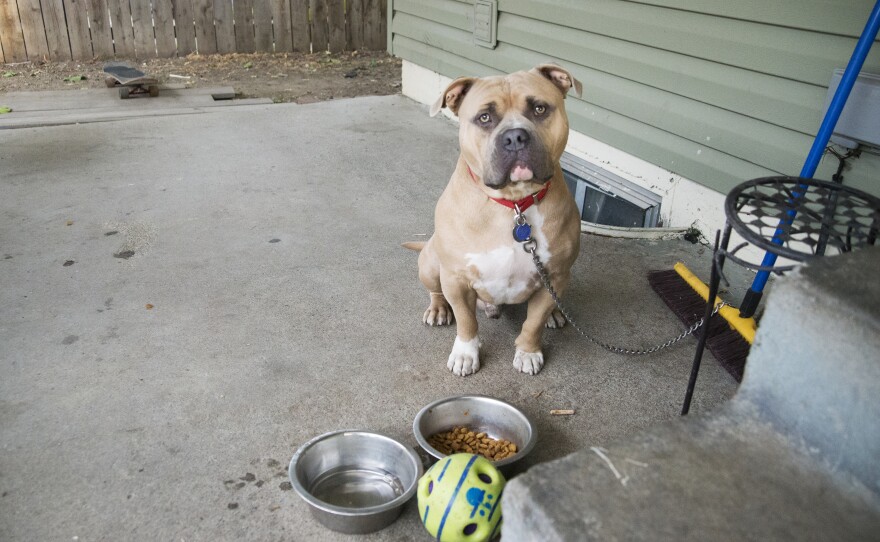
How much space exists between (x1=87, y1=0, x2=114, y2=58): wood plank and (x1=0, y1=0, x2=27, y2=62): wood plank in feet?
2.60

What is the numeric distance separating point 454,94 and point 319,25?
7907 millimetres

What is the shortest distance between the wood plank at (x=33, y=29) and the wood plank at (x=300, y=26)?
3.11 metres

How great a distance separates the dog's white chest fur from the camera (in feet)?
8.66

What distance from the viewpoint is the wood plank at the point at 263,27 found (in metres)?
9.47

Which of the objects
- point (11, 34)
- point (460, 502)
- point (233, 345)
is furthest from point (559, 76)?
point (11, 34)

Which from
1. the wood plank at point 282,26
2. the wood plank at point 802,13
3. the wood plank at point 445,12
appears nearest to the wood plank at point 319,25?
the wood plank at point 282,26

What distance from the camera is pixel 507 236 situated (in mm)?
2629

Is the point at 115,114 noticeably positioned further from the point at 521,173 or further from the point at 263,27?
the point at 521,173

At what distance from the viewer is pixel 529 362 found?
293 centimetres

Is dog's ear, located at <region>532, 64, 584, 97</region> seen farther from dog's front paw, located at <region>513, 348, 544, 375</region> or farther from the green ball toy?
the green ball toy

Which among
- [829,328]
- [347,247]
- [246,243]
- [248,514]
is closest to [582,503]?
[829,328]

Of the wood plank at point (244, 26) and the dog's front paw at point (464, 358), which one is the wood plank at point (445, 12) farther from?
the dog's front paw at point (464, 358)

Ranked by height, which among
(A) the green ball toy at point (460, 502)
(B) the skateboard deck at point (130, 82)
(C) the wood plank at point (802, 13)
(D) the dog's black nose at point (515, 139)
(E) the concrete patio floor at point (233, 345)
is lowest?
(E) the concrete patio floor at point (233, 345)

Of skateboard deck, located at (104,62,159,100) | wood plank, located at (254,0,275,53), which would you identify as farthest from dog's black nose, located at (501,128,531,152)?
wood plank, located at (254,0,275,53)
